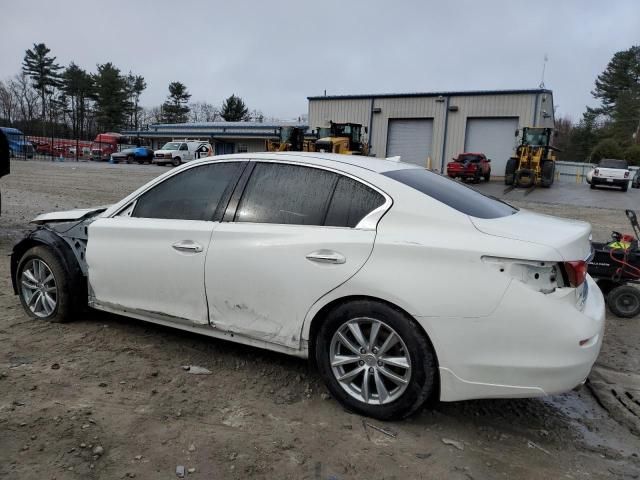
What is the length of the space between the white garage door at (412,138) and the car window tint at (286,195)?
3384 cm

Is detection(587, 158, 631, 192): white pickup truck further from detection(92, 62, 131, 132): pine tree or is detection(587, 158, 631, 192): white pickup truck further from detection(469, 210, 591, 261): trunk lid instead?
detection(92, 62, 131, 132): pine tree

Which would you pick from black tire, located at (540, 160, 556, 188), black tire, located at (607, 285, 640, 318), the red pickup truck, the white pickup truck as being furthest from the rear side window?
the white pickup truck

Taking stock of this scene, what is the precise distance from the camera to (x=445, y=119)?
117 ft

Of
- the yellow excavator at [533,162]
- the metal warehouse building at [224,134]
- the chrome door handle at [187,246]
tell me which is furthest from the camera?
the metal warehouse building at [224,134]

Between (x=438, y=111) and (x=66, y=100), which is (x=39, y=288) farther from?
(x=66, y=100)

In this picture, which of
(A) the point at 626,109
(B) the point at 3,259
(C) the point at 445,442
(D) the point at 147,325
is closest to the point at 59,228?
(D) the point at 147,325

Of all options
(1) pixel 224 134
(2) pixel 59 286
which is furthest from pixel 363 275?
(1) pixel 224 134

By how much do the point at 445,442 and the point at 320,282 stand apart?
113 cm

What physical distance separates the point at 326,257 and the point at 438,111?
115 feet

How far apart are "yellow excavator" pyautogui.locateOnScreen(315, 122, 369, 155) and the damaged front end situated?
21.8 metres

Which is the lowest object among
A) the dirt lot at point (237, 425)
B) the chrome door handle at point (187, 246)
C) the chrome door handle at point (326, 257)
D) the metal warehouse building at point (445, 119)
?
the dirt lot at point (237, 425)

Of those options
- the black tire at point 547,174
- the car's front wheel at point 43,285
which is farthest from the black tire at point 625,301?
the black tire at point 547,174

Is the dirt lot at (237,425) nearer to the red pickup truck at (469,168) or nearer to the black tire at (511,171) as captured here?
the black tire at (511,171)

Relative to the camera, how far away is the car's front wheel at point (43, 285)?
4.14m
